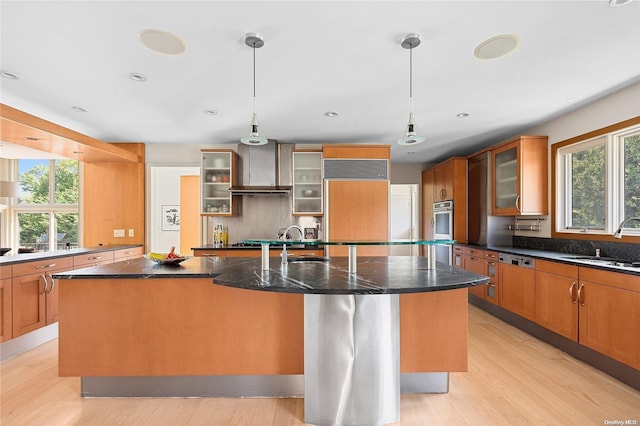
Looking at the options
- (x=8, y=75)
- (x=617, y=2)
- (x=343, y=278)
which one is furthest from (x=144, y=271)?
(x=617, y=2)

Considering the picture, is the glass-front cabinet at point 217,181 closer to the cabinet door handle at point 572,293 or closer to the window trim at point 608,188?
the cabinet door handle at point 572,293

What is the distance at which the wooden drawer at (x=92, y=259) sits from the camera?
144 inches

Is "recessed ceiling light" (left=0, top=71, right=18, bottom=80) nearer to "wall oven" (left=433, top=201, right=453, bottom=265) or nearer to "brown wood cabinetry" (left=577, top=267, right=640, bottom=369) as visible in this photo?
"brown wood cabinetry" (left=577, top=267, right=640, bottom=369)

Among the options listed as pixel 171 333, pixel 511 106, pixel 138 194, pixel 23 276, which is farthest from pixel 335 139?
pixel 23 276

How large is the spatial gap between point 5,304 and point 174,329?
6.03ft

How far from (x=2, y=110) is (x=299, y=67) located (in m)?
2.59

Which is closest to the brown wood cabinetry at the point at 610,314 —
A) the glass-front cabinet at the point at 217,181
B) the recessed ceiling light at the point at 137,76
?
the recessed ceiling light at the point at 137,76

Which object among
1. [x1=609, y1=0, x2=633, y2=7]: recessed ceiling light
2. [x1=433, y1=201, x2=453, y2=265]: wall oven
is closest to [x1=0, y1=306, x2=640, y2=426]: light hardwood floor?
[x1=609, y1=0, x2=633, y2=7]: recessed ceiling light

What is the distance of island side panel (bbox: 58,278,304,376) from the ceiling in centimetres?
163

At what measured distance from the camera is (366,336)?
1.83 metres

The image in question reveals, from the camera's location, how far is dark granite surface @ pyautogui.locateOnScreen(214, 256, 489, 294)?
1585 millimetres

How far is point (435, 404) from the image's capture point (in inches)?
84.7

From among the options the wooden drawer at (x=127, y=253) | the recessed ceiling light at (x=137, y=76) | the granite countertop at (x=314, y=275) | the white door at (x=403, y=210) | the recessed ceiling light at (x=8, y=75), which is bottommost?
the wooden drawer at (x=127, y=253)

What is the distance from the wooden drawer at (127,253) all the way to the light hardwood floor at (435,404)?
1.76m
